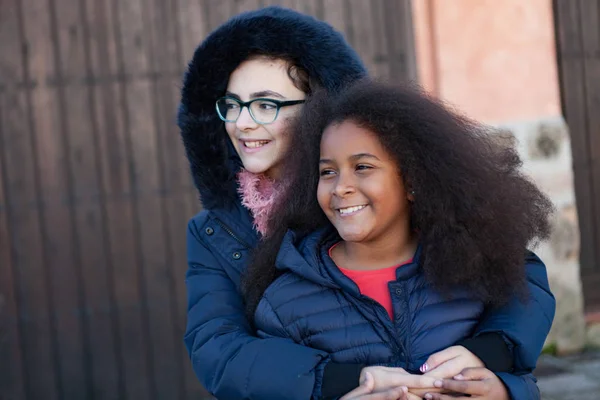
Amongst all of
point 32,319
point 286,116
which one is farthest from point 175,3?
point 286,116

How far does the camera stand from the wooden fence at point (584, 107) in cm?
518

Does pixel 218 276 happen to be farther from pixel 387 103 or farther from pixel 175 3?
pixel 175 3

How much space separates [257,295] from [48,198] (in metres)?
2.76

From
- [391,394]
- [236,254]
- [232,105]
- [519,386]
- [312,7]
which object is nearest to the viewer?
[391,394]

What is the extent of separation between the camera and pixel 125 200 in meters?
4.60

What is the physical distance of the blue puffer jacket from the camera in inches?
74.5

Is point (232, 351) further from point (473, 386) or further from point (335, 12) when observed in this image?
point (335, 12)

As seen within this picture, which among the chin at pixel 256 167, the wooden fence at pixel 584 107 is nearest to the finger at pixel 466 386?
the chin at pixel 256 167

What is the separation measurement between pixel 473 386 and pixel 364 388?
25 cm

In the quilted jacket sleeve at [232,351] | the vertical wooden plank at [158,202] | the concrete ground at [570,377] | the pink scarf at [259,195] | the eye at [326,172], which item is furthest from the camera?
the vertical wooden plank at [158,202]

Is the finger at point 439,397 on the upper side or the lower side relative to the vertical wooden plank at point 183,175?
lower

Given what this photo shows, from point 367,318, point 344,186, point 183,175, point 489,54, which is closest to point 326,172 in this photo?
point 344,186

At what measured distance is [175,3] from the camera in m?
4.59

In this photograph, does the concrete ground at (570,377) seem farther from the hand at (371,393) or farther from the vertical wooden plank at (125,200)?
the hand at (371,393)
